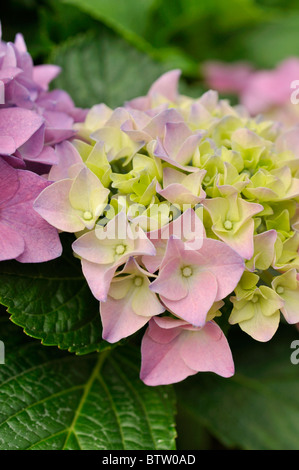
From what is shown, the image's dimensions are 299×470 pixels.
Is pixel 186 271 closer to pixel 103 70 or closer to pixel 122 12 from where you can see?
pixel 103 70

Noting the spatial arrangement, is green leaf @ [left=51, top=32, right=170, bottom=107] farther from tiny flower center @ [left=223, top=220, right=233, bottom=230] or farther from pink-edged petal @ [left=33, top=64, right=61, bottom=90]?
tiny flower center @ [left=223, top=220, right=233, bottom=230]

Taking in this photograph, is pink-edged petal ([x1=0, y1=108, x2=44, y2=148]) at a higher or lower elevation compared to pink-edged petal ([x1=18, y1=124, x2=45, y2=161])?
higher

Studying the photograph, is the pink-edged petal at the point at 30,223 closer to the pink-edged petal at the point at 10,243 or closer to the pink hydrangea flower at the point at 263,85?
the pink-edged petal at the point at 10,243

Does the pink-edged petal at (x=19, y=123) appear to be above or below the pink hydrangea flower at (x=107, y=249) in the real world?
above

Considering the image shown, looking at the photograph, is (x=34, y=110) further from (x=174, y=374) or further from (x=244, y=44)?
(x=244, y=44)

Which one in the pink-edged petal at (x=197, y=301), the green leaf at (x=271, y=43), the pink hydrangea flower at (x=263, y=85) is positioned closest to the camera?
the pink-edged petal at (x=197, y=301)

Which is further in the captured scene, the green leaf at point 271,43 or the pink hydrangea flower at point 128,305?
the green leaf at point 271,43

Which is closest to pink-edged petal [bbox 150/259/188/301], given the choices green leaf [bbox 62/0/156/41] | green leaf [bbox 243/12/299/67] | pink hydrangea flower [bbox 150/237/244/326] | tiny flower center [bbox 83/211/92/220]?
pink hydrangea flower [bbox 150/237/244/326]

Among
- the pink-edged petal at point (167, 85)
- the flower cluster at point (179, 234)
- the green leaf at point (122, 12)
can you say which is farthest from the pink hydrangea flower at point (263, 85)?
the flower cluster at point (179, 234)
